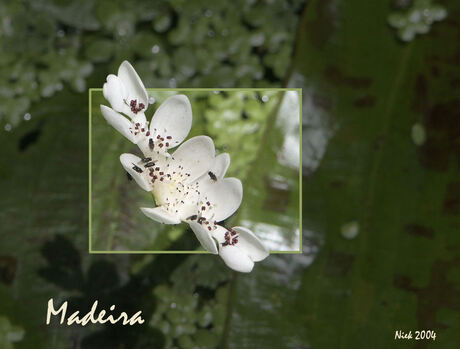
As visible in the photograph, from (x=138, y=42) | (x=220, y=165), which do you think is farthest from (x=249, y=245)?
(x=138, y=42)

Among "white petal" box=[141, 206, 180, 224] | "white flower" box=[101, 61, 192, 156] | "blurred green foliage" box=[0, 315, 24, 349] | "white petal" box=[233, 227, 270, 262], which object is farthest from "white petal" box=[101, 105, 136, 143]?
"blurred green foliage" box=[0, 315, 24, 349]

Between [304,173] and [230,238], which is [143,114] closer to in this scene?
[230,238]

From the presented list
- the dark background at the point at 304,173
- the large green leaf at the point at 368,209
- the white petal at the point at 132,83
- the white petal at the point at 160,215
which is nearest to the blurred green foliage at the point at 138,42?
the dark background at the point at 304,173

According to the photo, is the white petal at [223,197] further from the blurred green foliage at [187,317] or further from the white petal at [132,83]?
the blurred green foliage at [187,317]

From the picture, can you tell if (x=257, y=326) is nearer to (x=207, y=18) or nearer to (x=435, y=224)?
(x=435, y=224)

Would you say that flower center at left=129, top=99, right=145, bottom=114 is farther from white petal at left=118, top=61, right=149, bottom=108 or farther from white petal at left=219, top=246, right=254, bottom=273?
white petal at left=219, top=246, right=254, bottom=273
